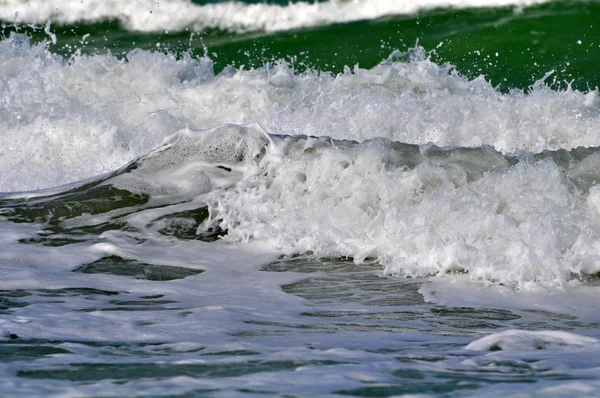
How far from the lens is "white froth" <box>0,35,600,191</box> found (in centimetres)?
767

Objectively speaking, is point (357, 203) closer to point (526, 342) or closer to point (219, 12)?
point (526, 342)

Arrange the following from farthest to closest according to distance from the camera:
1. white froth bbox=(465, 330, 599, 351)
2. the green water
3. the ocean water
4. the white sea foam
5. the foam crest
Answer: the white sea foam
the green water
the foam crest
white froth bbox=(465, 330, 599, 351)
the ocean water

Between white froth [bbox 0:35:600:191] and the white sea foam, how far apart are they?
87.3 inches

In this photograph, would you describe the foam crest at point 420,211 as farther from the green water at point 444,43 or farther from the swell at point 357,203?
the green water at point 444,43

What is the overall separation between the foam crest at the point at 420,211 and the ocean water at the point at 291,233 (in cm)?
1

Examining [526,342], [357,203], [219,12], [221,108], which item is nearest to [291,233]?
[357,203]

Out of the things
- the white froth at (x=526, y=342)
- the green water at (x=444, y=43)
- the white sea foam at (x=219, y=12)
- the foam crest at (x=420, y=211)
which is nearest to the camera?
the white froth at (x=526, y=342)

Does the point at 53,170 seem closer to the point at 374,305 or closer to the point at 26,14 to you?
the point at 374,305

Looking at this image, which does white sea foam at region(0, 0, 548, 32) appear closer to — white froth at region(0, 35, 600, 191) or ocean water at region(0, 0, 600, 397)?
white froth at region(0, 35, 600, 191)

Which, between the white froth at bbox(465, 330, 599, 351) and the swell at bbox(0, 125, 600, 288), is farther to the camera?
the swell at bbox(0, 125, 600, 288)

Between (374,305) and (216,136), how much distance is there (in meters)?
2.18

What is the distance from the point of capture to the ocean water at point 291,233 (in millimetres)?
2504

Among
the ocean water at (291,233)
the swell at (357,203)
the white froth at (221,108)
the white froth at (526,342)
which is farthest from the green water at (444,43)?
the white froth at (526,342)

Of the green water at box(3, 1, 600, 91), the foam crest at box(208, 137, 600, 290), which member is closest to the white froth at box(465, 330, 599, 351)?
the foam crest at box(208, 137, 600, 290)
